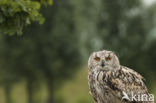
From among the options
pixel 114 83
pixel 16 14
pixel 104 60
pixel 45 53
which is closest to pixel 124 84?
pixel 114 83

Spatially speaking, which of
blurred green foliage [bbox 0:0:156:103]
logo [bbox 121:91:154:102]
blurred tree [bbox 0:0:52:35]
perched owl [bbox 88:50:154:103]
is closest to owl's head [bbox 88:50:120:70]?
perched owl [bbox 88:50:154:103]

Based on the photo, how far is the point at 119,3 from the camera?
4994 cm

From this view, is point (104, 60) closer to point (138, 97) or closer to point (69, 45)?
point (138, 97)

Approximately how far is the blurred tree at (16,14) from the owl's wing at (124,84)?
3.73 metres

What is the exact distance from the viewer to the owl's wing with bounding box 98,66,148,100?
9086mm

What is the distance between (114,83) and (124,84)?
0.73 feet

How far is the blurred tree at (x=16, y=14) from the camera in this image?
11766 millimetres

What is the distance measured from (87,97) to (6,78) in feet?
33.6

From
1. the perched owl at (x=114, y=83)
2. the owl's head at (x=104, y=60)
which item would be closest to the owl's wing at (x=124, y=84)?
the perched owl at (x=114, y=83)

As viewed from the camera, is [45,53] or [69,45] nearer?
[45,53]

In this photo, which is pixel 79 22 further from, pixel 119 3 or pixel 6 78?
pixel 6 78

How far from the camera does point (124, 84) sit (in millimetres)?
9156

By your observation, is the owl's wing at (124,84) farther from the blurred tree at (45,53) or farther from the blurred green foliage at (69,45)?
the blurred tree at (45,53)

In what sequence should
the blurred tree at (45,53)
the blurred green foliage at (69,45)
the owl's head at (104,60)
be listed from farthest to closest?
the blurred tree at (45,53)
the blurred green foliage at (69,45)
the owl's head at (104,60)
